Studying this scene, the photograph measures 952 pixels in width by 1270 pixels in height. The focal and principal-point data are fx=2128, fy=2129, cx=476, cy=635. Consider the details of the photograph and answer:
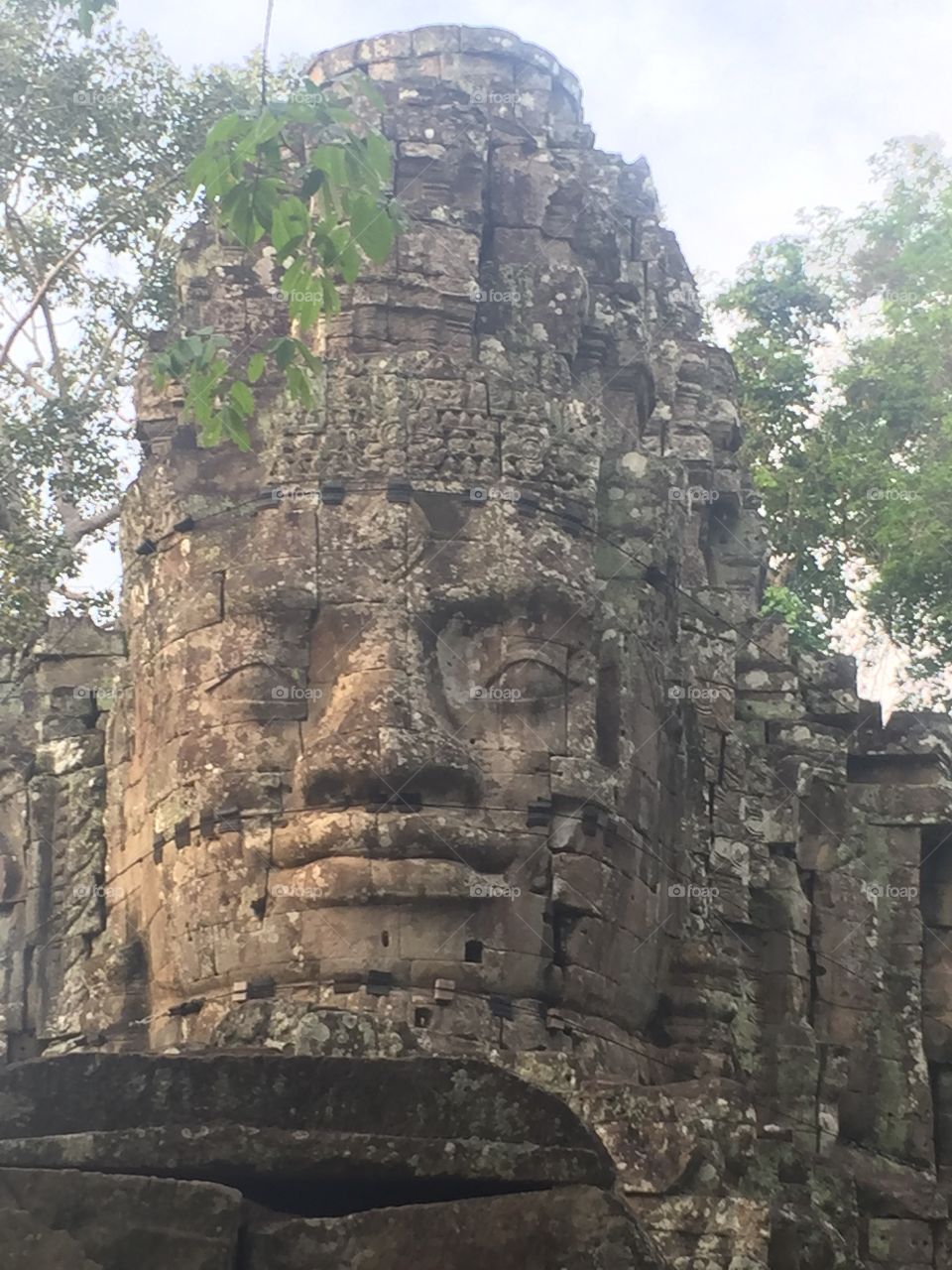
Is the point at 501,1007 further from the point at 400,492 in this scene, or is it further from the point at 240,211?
the point at 240,211

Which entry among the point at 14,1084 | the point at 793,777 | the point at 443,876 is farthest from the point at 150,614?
the point at 14,1084

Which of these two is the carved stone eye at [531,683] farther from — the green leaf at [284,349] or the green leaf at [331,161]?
the green leaf at [331,161]

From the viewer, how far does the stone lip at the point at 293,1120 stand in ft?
16.6

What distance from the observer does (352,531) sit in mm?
13391

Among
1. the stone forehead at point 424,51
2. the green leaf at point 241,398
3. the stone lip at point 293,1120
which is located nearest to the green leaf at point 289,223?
the green leaf at point 241,398

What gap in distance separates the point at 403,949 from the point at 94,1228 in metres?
7.64

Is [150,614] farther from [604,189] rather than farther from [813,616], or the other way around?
[813,616]

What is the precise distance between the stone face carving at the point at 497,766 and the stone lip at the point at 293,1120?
15.2ft

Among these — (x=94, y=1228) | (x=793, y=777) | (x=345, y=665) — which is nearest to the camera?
(x=94, y=1228)

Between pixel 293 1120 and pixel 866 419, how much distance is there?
69.1ft

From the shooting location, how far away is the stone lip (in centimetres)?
506

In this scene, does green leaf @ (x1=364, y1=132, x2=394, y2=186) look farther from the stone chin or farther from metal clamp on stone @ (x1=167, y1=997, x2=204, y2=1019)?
metal clamp on stone @ (x1=167, y1=997, x2=204, y2=1019)

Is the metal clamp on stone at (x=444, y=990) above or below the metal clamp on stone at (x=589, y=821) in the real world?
below

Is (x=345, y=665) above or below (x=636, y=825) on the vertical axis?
above
